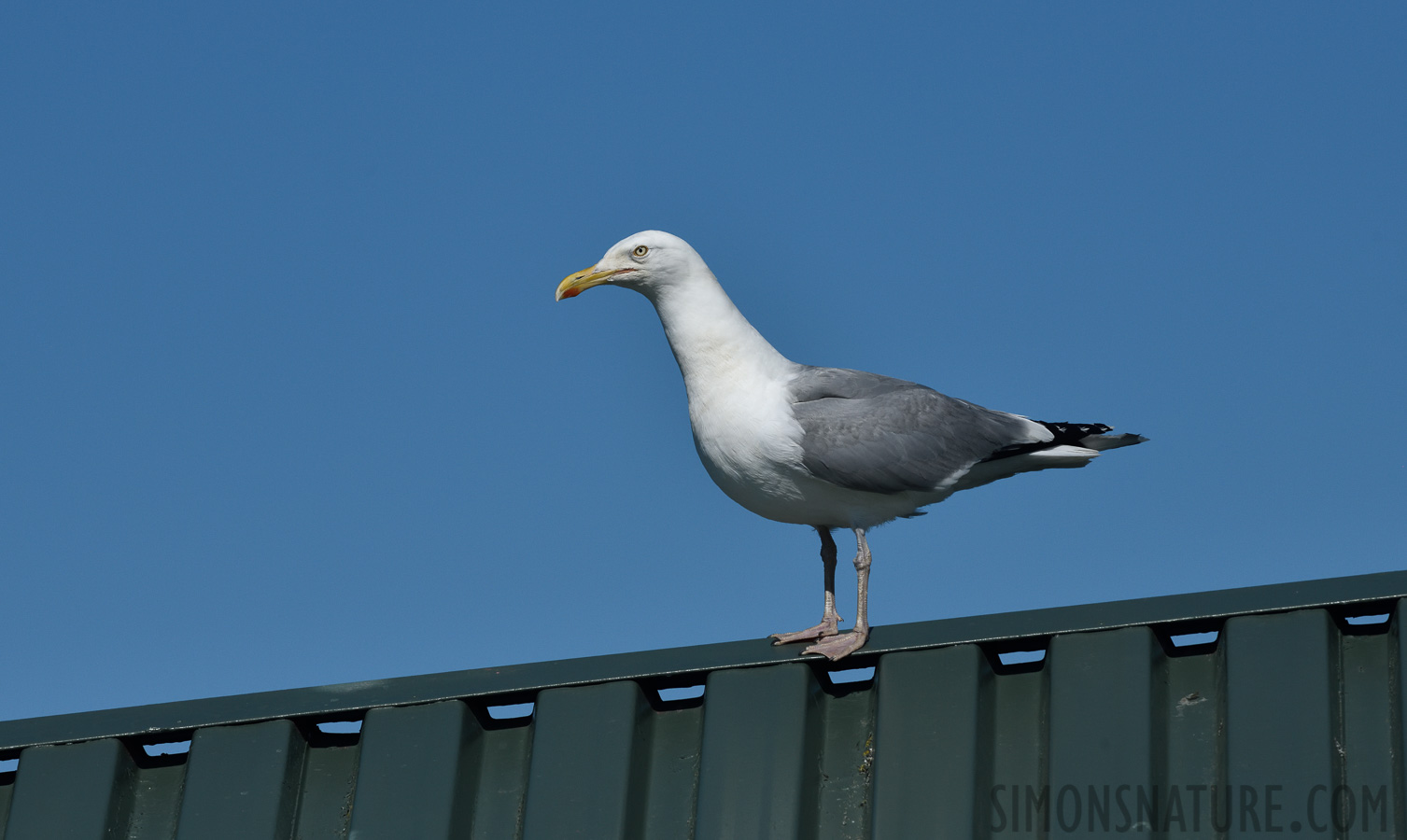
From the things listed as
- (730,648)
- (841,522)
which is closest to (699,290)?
(841,522)

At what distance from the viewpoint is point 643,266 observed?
8.59 metres

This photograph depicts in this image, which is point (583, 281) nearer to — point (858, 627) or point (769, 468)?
point (769, 468)

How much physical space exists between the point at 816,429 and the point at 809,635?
1.29 meters

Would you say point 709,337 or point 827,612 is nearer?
point 827,612

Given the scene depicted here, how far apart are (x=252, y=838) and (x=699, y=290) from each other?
404cm

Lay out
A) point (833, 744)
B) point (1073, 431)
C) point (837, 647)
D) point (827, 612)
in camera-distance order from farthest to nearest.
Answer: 1. point (1073, 431)
2. point (827, 612)
3. point (837, 647)
4. point (833, 744)

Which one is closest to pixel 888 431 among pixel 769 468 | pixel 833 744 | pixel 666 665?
pixel 769 468

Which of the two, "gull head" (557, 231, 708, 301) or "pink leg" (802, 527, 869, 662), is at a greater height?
"gull head" (557, 231, 708, 301)

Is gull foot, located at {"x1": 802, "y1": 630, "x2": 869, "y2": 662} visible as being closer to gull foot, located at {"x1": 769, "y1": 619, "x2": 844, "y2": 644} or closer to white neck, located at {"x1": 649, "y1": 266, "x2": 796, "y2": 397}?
gull foot, located at {"x1": 769, "y1": 619, "x2": 844, "y2": 644}

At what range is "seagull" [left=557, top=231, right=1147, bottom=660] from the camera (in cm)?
765

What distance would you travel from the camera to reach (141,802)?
639cm

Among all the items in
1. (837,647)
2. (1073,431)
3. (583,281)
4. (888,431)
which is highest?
(583,281)

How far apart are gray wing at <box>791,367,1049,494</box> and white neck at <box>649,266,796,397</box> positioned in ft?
0.91

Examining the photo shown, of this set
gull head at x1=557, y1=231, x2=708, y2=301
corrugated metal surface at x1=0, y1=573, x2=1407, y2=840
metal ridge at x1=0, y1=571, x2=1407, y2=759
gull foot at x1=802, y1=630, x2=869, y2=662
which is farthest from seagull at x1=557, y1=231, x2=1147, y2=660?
corrugated metal surface at x1=0, y1=573, x2=1407, y2=840
